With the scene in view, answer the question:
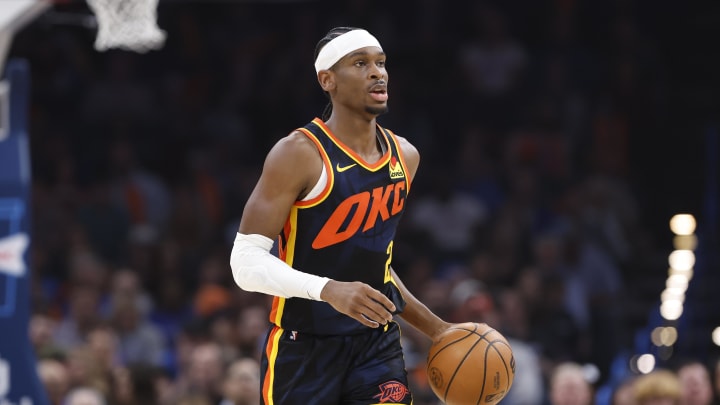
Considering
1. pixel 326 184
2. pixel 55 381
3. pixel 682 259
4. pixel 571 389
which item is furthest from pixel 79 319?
pixel 326 184

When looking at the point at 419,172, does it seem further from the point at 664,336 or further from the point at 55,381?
the point at 55,381

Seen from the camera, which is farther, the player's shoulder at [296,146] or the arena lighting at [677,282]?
the arena lighting at [677,282]

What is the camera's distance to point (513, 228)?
38.4 ft

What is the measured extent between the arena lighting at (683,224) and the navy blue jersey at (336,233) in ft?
25.2

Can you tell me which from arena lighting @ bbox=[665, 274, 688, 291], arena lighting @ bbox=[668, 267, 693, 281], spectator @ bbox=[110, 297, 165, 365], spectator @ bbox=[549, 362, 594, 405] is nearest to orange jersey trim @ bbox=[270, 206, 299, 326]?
spectator @ bbox=[549, 362, 594, 405]

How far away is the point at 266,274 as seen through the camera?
14.9 ft

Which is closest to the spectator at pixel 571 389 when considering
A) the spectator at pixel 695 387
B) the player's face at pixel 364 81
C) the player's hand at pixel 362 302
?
the spectator at pixel 695 387

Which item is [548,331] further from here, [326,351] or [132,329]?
[326,351]

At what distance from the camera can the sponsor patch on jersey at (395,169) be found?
16.1 feet

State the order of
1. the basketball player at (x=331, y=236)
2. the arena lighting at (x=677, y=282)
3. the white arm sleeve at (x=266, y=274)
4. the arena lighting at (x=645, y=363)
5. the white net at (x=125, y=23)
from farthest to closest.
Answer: the arena lighting at (x=677, y=282) → the arena lighting at (x=645, y=363) → the white net at (x=125, y=23) → the basketball player at (x=331, y=236) → the white arm sleeve at (x=266, y=274)

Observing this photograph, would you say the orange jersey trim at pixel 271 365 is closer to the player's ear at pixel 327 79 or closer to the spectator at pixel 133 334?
the player's ear at pixel 327 79

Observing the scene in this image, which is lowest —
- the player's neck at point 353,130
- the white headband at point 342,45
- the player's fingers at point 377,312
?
the player's fingers at point 377,312

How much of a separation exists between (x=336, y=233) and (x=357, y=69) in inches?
25.7

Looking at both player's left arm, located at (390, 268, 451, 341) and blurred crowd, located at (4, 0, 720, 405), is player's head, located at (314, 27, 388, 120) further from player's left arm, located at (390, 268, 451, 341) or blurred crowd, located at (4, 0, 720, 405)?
blurred crowd, located at (4, 0, 720, 405)
